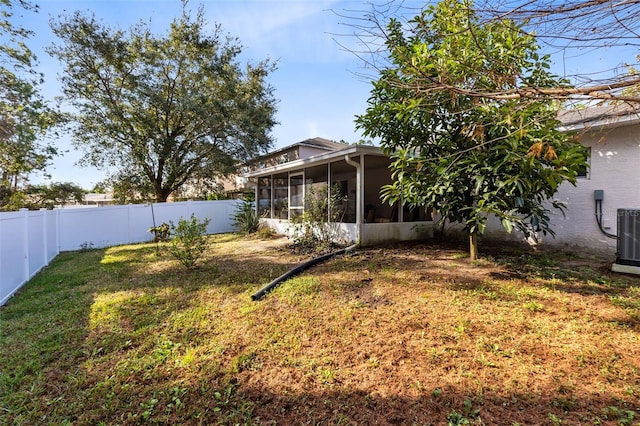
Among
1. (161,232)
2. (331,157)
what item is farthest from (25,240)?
(331,157)

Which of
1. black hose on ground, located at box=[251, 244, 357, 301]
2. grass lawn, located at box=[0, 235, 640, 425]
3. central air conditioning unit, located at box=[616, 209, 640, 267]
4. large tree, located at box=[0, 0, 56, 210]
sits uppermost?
large tree, located at box=[0, 0, 56, 210]

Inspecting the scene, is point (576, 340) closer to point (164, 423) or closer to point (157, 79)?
point (164, 423)

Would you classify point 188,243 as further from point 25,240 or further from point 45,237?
point 45,237

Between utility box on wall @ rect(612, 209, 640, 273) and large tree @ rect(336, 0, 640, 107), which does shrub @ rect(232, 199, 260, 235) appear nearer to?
large tree @ rect(336, 0, 640, 107)

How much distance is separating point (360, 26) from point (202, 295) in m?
4.18

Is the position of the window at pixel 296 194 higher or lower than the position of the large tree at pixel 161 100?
lower

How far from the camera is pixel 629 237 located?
189 inches

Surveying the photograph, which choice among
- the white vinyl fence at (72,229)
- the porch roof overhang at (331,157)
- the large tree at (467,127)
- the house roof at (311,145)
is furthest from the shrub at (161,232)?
the large tree at (467,127)

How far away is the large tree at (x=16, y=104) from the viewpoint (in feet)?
26.8

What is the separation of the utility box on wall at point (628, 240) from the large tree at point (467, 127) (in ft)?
3.75

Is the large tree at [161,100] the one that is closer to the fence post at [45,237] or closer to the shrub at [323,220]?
the fence post at [45,237]

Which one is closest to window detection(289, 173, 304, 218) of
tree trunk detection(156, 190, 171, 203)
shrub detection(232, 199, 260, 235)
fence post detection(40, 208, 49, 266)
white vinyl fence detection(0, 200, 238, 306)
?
shrub detection(232, 199, 260, 235)

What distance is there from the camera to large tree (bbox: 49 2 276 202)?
13.2 metres

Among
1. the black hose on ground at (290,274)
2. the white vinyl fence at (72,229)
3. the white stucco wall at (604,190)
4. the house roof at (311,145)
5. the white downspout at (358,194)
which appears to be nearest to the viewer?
the black hose on ground at (290,274)
